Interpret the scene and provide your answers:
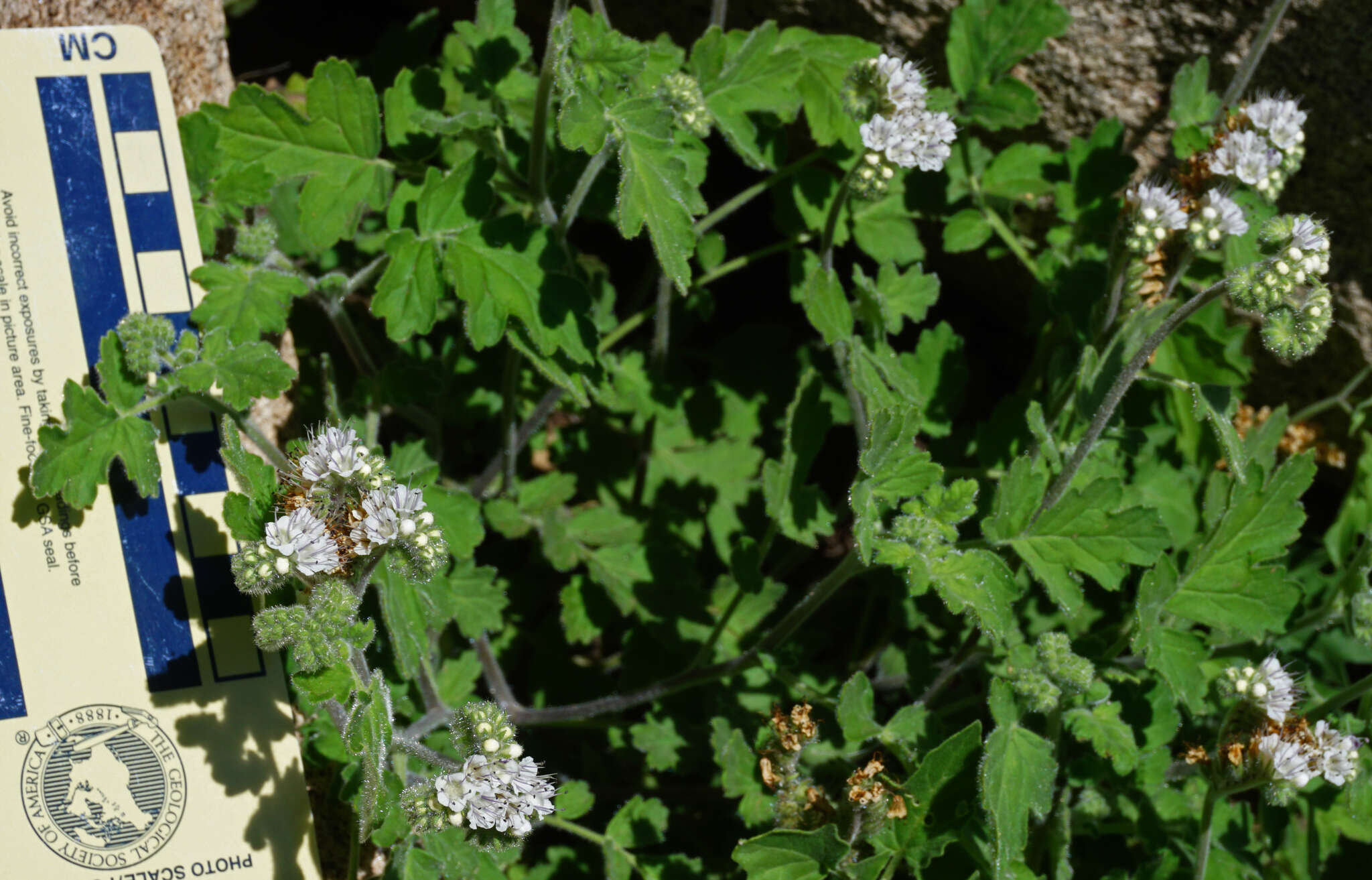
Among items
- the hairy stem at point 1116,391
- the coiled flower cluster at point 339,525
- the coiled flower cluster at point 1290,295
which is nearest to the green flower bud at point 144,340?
the coiled flower cluster at point 339,525

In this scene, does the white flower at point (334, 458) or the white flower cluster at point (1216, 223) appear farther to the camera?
the white flower cluster at point (1216, 223)

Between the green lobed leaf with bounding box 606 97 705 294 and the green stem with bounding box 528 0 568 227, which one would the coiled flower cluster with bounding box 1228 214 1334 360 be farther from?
the green stem with bounding box 528 0 568 227

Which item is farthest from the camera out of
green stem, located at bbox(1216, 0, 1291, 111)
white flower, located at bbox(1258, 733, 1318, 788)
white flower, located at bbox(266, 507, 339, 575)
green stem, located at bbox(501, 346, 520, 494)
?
green stem, located at bbox(501, 346, 520, 494)

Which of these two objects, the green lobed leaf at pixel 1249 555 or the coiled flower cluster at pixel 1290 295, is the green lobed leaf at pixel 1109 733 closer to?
the green lobed leaf at pixel 1249 555

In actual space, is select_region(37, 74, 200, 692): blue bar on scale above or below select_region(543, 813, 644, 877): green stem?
above

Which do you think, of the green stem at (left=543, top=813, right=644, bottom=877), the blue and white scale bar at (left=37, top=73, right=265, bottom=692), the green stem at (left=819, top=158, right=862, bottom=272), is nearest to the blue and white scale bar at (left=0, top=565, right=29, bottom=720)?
the blue and white scale bar at (left=37, top=73, right=265, bottom=692)

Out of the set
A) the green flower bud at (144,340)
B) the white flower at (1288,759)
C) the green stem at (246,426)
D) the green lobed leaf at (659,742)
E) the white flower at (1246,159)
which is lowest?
the green lobed leaf at (659,742)

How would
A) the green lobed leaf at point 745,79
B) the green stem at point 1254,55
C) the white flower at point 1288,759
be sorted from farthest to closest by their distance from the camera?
the green stem at point 1254,55 < the green lobed leaf at point 745,79 < the white flower at point 1288,759
